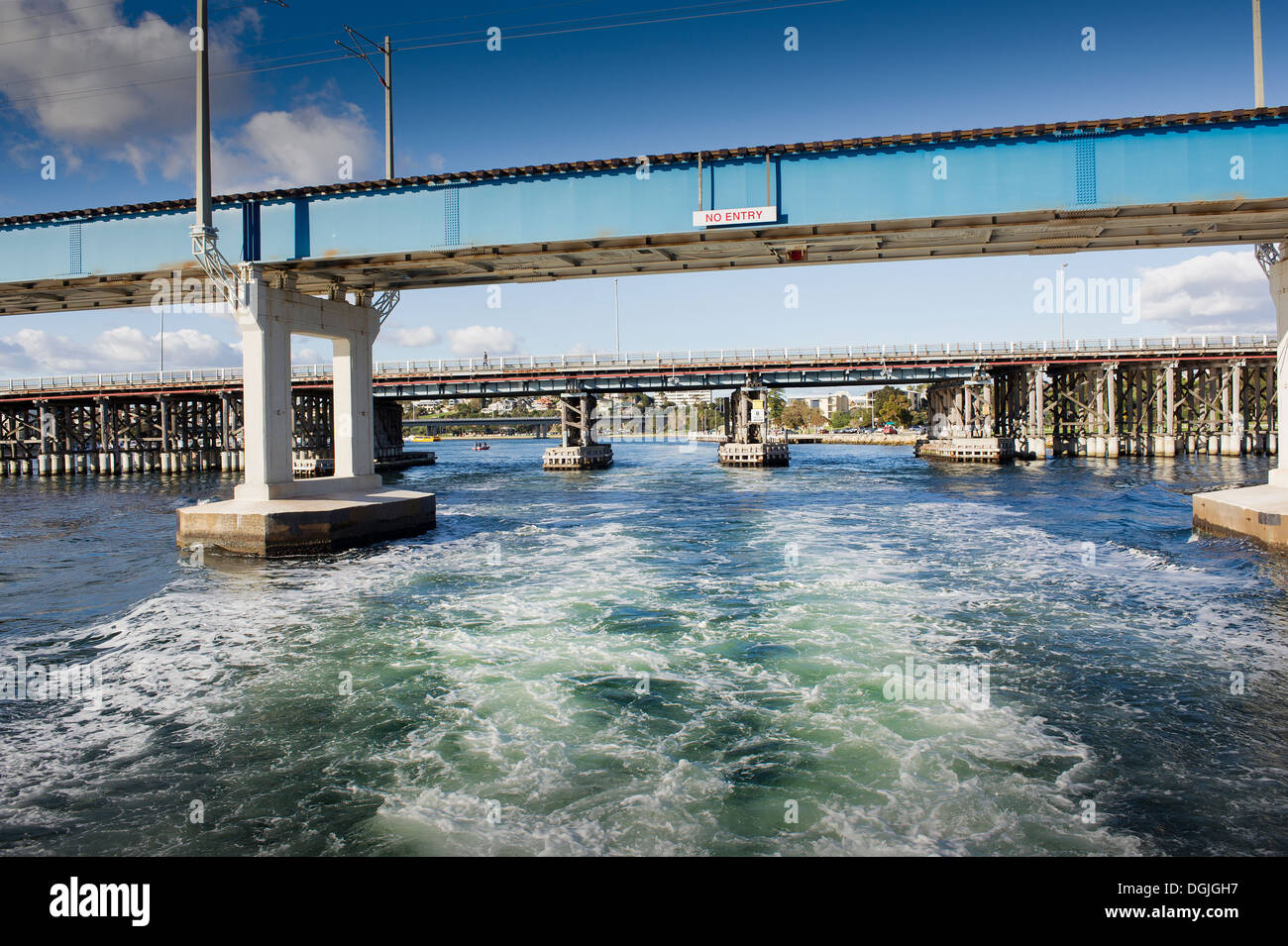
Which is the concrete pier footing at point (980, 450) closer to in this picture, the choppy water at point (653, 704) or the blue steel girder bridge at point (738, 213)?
the blue steel girder bridge at point (738, 213)

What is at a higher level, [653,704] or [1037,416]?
[1037,416]

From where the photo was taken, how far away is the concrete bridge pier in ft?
237

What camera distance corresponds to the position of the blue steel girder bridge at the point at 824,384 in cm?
7312

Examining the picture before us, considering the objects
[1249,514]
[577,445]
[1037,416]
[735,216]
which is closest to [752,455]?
[577,445]

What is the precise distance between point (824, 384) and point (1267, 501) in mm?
57258

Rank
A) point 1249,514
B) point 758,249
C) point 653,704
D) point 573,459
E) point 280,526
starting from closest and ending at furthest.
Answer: point 653,704 → point 1249,514 → point 280,526 → point 758,249 → point 573,459

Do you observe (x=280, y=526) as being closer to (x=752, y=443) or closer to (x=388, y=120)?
(x=388, y=120)

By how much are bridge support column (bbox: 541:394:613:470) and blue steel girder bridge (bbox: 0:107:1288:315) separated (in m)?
47.0

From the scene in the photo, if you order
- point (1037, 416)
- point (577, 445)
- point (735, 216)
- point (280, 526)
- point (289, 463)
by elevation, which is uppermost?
point (735, 216)

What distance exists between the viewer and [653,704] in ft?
33.5

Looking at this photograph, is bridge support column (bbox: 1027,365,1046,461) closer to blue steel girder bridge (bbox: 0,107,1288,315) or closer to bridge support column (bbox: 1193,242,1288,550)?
bridge support column (bbox: 1193,242,1288,550)

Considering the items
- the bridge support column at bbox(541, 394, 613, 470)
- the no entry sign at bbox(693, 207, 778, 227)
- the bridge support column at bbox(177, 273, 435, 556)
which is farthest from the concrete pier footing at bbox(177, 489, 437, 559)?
the bridge support column at bbox(541, 394, 613, 470)

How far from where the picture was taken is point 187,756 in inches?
342
